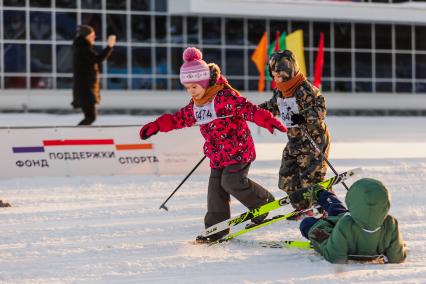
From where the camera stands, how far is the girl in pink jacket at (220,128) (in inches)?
217

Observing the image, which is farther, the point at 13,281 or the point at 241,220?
the point at 241,220

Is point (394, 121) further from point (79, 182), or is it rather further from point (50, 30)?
point (79, 182)

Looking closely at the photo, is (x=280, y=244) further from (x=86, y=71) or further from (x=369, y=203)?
(x=86, y=71)

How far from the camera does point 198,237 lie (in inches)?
217

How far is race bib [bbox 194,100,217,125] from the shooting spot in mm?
5566

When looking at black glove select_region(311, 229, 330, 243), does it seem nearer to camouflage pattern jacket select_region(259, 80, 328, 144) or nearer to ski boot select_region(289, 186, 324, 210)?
ski boot select_region(289, 186, 324, 210)

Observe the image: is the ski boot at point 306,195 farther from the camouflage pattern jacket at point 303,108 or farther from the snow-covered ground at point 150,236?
the camouflage pattern jacket at point 303,108

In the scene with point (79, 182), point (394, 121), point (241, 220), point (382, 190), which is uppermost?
point (382, 190)

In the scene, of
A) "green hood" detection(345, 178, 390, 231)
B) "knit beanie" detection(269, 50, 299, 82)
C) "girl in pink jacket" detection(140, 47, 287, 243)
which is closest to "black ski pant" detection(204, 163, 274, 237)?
"girl in pink jacket" detection(140, 47, 287, 243)

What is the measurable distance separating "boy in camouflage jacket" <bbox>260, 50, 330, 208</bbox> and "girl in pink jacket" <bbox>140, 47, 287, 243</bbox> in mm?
657

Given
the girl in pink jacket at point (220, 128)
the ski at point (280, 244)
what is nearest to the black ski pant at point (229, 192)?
the girl in pink jacket at point (220, 128)

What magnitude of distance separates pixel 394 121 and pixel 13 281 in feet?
71.2

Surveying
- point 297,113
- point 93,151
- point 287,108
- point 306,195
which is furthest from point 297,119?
point 93,151

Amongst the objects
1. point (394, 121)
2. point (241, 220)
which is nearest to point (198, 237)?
point (241, 220)
